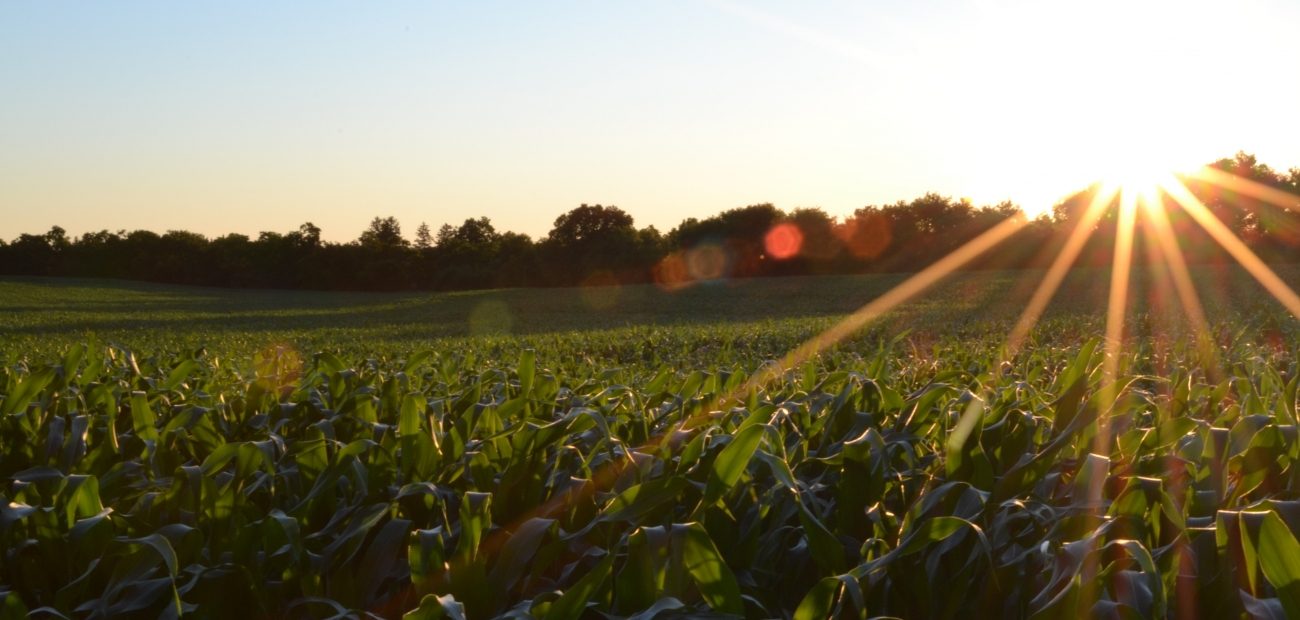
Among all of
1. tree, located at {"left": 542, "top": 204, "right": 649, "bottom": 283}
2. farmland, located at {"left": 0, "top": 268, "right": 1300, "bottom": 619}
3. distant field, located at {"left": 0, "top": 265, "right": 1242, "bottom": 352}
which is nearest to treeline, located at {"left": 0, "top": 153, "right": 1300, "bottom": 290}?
tree, located at {"left": 542, "top": 204, "right": 649, "bottom": 283}

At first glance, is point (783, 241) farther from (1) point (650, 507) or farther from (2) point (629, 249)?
(1) point (650, 507)

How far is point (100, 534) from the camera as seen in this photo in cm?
189

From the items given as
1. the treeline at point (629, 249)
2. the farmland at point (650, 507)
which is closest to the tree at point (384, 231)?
the treeline at point (629, 249)

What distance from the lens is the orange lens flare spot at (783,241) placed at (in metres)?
80.2

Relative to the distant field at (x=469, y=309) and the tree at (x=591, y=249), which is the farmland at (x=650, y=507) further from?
the tree at (x=591, y=249)

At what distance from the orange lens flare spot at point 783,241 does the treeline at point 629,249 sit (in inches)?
5.4

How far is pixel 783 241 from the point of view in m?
82.8

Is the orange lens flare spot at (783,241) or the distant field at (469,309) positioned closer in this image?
the distant field at (469,309)

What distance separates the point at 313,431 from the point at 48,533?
665 mm

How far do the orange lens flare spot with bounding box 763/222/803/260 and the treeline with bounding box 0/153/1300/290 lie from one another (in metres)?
0.14

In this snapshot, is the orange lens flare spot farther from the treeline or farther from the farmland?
the farmland

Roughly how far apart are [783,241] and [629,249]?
12.4m

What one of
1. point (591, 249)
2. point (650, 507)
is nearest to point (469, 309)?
point (591, 249)

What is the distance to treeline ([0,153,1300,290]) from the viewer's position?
7594 centimetres
